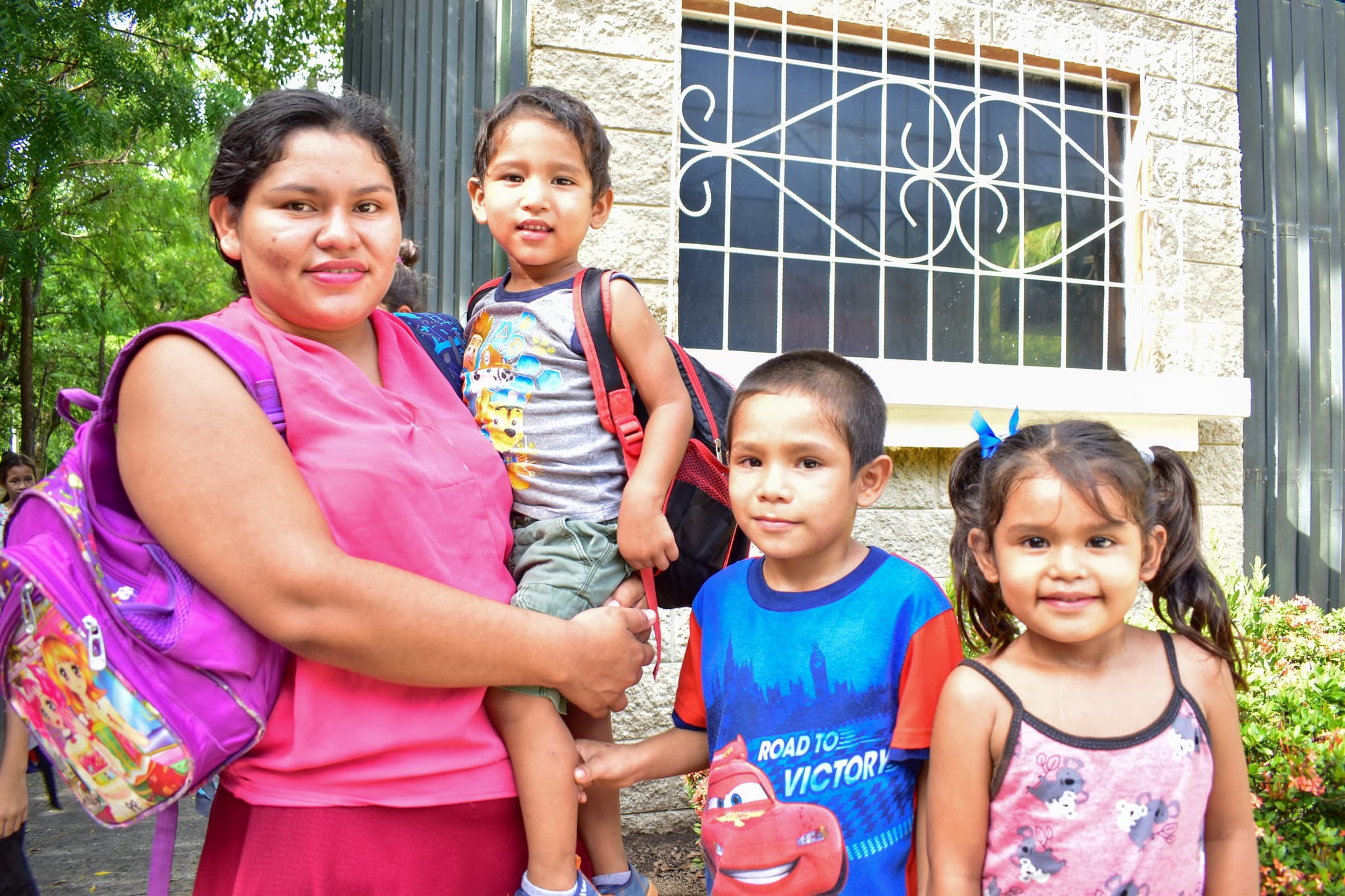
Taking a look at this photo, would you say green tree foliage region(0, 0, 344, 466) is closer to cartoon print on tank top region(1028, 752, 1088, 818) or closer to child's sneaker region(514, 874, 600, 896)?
child's sneaker region(514, 874, 600, 896)

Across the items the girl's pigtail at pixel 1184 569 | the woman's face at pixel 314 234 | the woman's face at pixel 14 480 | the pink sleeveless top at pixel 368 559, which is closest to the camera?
the pink sleeveless top at pixel 368 559

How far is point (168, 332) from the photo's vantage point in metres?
1.33

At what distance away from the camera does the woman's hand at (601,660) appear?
60.9 inches

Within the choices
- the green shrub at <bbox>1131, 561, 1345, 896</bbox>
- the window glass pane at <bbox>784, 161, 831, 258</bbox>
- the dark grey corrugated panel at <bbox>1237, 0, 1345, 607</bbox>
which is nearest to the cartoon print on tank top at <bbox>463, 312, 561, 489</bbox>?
the green shrub at <bbox>1131, 561, 1345, 896</bbox>

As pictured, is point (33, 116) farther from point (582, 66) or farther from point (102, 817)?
point (102, 817)

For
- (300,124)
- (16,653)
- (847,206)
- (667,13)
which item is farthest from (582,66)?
(16,653)

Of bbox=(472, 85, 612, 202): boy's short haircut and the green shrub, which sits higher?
bbox=(472, 85, 612, 202): boy's short haircut

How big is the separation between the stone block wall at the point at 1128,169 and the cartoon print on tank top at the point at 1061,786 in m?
2.31

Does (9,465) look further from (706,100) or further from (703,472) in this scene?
(703,472)

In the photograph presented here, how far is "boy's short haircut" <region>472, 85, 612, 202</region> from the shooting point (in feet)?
6.75

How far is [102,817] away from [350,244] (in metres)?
0.85

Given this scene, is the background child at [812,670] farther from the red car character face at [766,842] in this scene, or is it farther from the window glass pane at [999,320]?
the window glass pane at [999,320]

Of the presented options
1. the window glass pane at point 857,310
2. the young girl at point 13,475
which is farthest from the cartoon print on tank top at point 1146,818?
the young girl at point 13,475

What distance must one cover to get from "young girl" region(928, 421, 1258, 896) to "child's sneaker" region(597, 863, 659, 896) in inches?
21.6
